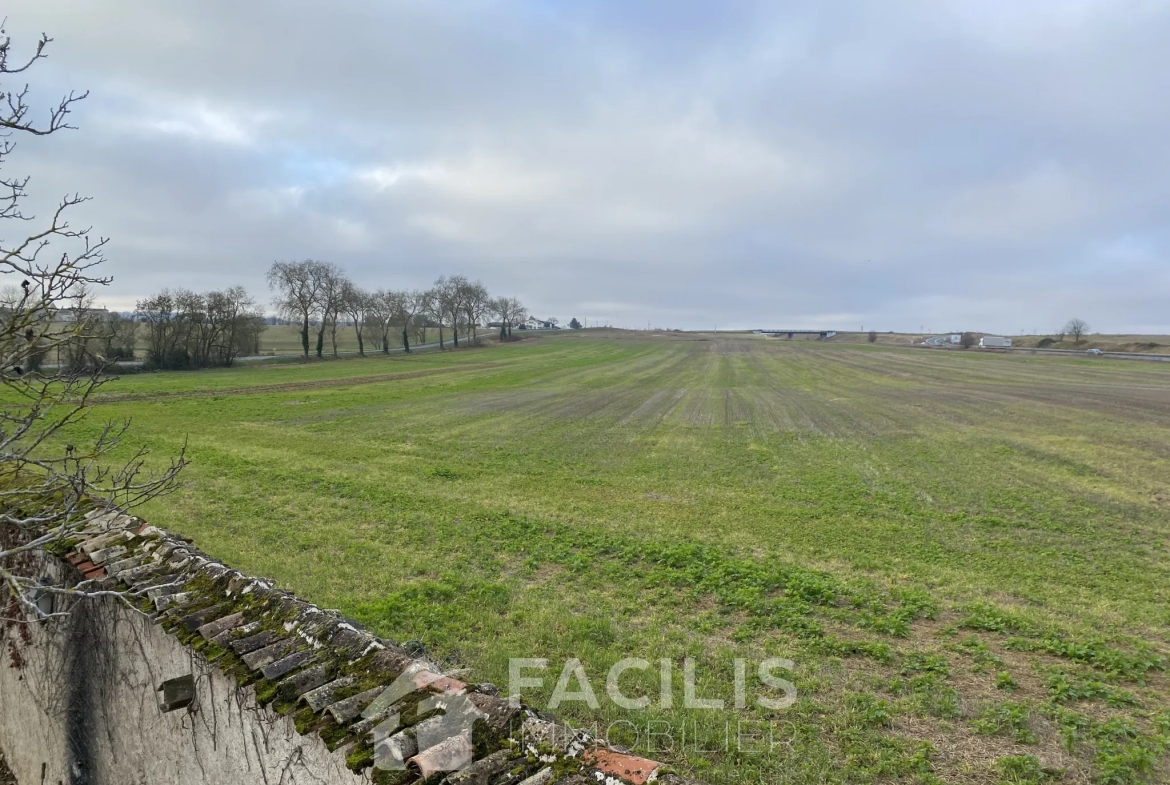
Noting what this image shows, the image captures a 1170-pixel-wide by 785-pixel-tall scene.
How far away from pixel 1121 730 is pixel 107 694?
8.28 metres

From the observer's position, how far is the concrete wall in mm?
3365

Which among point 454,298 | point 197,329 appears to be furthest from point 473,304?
point 197,329

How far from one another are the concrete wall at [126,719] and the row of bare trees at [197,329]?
48.1 metres

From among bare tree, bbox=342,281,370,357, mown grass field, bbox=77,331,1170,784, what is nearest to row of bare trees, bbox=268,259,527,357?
bare tree, bbox=342,281,370,357

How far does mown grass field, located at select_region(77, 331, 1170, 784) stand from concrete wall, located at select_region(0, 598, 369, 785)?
2291 millimetres

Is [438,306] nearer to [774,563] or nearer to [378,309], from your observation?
[378,309]

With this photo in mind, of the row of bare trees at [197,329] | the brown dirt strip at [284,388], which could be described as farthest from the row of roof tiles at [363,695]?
the row of bare trees at [197,329]

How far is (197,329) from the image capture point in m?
50.7

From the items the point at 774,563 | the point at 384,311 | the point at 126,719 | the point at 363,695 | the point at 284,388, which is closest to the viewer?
the point at 363,695

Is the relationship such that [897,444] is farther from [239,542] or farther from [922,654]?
[239,542]

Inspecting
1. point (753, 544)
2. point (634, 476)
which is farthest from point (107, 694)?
point (634, 476)

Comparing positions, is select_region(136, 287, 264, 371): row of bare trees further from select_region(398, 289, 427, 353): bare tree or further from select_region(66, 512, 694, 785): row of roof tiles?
select_region(66, 512, 694, 785): row of roof tiles

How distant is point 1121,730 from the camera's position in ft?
15.3

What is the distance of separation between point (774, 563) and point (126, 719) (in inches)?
300
